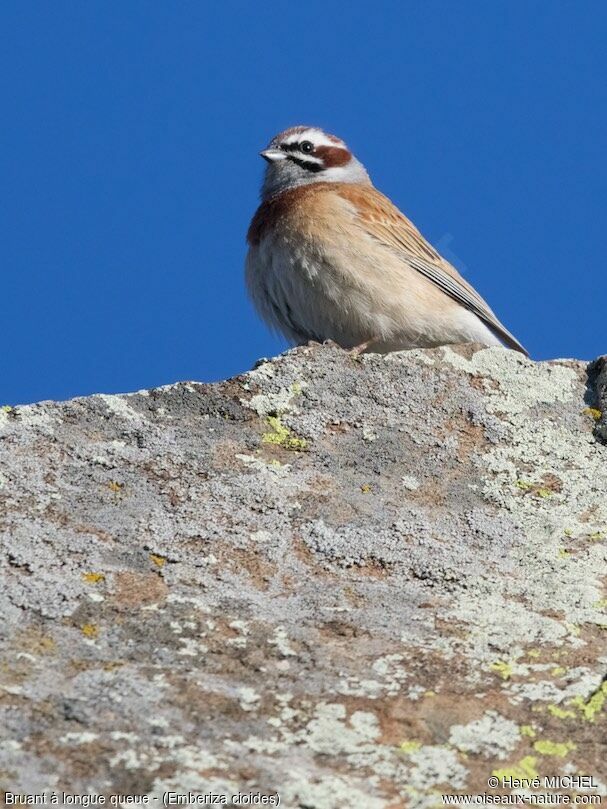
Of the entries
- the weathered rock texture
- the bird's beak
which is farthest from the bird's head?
the weathered rock texture

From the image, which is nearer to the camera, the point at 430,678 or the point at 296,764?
the point at 296,764

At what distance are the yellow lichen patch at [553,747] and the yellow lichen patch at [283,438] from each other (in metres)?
1.66

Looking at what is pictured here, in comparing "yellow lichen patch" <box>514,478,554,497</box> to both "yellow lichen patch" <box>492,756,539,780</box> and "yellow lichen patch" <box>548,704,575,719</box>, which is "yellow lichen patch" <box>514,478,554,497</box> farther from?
"yellow lichen patch" <box>492,756,539,780</box>

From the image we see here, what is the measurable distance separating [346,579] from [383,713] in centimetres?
74

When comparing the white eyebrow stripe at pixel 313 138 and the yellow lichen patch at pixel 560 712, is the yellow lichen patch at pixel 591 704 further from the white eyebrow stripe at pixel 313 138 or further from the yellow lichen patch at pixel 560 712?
the white eyebrow stripe at pixel 313 138

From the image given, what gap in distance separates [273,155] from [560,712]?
6.06m

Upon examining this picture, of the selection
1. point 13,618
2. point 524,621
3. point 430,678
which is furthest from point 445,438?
point 13,618

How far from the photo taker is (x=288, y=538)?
3514 millimetres

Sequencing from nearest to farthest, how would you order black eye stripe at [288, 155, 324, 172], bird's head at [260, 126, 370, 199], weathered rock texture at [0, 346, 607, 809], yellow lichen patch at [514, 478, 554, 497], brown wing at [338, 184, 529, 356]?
1. weathered rock texture at [0, 346, 607, 809]
2. yellow lichen patch at [514, 478, 554, 497]
3. brown wing at [338, 184, 529, 356]
4. bird's head at [260, 126, 370, 199]
5. black eye stripe at [288, 155, 324, 172]

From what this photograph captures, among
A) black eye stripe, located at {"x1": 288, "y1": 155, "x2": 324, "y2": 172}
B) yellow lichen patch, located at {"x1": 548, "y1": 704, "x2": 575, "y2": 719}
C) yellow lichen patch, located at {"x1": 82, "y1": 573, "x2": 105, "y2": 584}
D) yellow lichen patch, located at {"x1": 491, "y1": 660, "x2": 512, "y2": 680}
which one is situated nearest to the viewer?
yellow lichen patch, located at {"x1": 548, "y1": 704, "x2": 575, "y2": 719}

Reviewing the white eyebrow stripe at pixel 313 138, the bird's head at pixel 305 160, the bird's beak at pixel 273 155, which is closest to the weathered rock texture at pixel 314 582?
the bird's head at pixel 305 160

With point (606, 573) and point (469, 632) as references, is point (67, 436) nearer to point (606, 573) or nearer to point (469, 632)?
point (469, 632)

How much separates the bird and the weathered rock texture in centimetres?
189

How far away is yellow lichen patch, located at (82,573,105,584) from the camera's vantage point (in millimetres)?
3104
